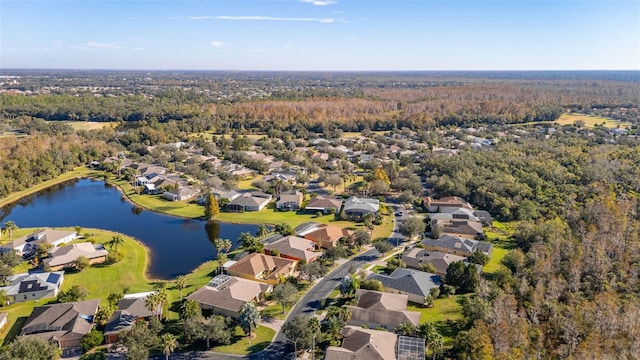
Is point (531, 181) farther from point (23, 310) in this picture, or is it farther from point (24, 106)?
point (24, 106)

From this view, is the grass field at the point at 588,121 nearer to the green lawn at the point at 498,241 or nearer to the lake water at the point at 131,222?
the green lawn at the point at 498,241

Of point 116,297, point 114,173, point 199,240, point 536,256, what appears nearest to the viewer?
point 116,297

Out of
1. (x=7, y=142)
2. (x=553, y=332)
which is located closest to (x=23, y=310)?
(x=553, y=332)

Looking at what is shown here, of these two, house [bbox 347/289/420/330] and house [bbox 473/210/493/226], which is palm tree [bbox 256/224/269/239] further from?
house [bbox 473/210/493/226]

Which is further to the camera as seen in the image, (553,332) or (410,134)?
(410,134)

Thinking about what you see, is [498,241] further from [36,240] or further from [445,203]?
[36,240]

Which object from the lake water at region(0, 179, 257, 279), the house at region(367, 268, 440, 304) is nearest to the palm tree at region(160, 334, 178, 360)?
the lake water at region(0, 179, 257, 279)

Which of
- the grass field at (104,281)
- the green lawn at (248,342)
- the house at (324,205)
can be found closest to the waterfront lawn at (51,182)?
the grass field at (104,281)

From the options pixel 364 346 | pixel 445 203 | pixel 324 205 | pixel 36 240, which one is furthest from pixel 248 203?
pixel 364 346
